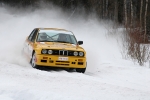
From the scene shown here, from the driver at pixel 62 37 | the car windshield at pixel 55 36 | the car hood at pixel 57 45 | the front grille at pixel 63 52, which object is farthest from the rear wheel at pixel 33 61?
the driver at pixel 62 37

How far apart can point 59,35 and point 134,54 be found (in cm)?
432

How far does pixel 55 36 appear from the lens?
11727 mm

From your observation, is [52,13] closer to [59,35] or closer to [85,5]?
[85,5]

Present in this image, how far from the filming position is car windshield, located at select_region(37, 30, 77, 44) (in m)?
11.5

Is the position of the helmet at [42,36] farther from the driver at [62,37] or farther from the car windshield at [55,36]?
the driver at [62,37]

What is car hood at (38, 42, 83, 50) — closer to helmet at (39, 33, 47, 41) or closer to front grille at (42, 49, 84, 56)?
front grille at (42, 49, 84, 56)

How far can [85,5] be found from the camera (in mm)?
47781

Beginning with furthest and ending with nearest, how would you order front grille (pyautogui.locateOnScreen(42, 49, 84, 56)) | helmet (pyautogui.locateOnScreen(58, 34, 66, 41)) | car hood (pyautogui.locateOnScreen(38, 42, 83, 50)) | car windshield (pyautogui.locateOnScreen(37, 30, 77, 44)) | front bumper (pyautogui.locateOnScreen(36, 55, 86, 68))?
helmet (pyautogui.locateOnScreen(58, 34, 66, 41))
car windshield (pyautogui.locateOnScreen(37, 30, 77, 44))
car hood (pyautogui.locateOnScreen(38, 42, 83, 50))
front grille (pyautogui.locateOnScreen(42, 49, 84, 56))
front bumper (pyautogui.locateOnScreen(36, 55, 86, 68))

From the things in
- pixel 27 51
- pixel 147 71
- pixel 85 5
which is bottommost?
pixel 147 71

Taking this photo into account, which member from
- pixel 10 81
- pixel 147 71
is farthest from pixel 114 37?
pixel 10 81

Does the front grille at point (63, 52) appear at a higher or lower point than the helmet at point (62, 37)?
lower

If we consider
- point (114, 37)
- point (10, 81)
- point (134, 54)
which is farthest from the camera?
point (114, 37)

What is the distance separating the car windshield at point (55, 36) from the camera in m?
11.5

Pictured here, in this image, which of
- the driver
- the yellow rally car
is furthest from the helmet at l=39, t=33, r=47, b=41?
the driver
